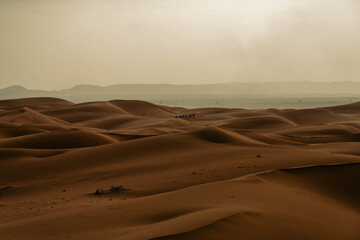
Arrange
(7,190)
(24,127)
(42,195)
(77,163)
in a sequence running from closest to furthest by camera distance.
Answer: (42,195)
(7,190)
(77,163)
(24,127)

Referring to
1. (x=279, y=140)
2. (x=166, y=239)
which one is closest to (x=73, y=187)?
(x=166, y=239)

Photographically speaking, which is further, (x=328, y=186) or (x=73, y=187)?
(x=73, y=187)

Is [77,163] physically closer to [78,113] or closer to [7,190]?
[7,190]

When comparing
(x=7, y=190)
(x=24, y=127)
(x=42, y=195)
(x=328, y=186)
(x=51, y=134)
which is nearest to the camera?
(x=328, y=186)

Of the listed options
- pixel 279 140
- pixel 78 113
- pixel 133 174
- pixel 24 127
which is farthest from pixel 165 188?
pixel 78 113

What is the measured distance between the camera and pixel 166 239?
5184 mm

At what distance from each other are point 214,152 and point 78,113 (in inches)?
1490

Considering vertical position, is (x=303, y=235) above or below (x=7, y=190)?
above

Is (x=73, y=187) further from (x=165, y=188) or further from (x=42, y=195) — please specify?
(x=165, y=188)

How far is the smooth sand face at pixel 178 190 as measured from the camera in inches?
249

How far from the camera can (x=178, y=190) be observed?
885 centimetres

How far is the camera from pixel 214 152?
1531cm

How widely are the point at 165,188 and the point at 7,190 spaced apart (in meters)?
4.54

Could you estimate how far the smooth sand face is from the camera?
6320mm
